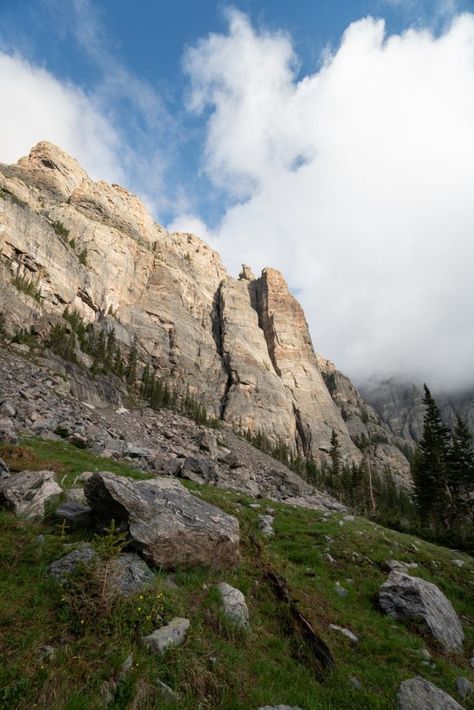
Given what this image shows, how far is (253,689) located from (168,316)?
13255 centimetres

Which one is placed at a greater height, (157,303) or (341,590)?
(157,303)

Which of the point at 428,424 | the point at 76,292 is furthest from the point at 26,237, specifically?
the point at 428,424

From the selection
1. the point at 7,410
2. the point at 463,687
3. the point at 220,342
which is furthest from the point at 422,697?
the point at 220,342

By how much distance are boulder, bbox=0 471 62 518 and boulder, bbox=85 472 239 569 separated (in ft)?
6.22

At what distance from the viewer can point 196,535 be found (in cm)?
936

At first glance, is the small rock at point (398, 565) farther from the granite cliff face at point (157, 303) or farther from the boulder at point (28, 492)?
the granite cliff face at point (157, 303)

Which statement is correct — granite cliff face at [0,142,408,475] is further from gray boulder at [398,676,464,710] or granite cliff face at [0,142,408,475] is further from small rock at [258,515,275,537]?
gray boulder at [398,676,464,710]

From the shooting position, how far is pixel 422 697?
21.9 feet

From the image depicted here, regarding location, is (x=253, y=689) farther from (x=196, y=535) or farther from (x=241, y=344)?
(x=241, y=344)

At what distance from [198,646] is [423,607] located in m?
7.58

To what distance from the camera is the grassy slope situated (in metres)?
5.05

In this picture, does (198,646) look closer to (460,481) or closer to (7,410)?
(7,410)

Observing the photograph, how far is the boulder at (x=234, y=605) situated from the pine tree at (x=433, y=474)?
4469 centimetres

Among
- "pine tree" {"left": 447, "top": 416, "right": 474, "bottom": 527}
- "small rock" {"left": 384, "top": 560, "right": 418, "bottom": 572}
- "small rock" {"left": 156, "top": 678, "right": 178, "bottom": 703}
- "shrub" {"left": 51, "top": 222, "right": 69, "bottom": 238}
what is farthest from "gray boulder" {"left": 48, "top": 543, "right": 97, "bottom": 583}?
"shrub" {"left": 51, "top": 222, "right": 69, "bottom": 238}
